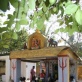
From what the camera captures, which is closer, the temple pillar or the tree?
the tree

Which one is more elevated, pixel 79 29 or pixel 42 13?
pixel 42 13

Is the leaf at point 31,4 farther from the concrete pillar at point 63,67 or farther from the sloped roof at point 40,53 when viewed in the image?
the concrete pillar at point 63,67

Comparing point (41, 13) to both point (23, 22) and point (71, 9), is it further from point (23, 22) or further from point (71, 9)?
point (71, 9)

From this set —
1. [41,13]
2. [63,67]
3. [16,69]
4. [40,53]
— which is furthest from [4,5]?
[16,69]

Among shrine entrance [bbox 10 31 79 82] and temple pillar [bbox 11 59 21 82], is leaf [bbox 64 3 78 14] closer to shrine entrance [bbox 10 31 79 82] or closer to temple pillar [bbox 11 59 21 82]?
shrine entrance [bbox 10 31 79 82]

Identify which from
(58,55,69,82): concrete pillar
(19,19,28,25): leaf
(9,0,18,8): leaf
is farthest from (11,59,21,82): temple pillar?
(9,0,18,8): leaf

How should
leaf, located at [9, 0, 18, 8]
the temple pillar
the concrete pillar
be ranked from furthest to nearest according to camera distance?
the temple pillar
the concrete pillar
leaf, located at [9, 0, 18, 8]

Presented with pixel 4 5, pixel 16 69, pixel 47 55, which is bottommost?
pixel 16 69

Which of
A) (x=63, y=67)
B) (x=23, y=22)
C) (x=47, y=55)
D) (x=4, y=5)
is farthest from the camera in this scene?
(x=47, y=55)

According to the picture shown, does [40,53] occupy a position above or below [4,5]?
above

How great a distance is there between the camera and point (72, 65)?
13.9m

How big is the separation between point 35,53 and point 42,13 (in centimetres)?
1051

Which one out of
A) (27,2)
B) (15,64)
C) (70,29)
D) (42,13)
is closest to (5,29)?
(27,2)

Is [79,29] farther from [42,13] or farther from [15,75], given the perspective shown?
[15,75]
